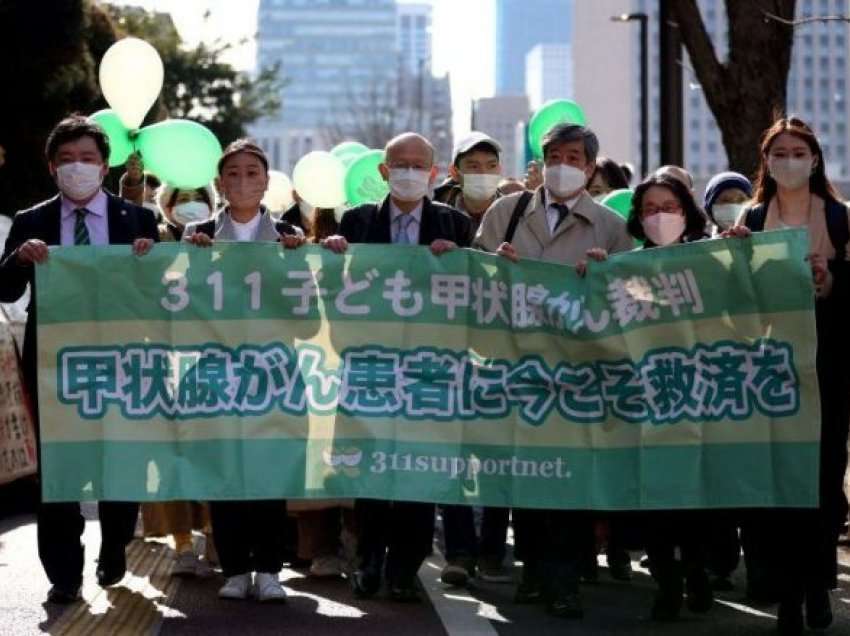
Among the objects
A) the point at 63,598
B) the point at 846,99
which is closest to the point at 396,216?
the point at 63,598

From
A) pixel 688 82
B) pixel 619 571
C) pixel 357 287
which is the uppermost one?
pixel 688 82

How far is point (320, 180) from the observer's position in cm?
1237

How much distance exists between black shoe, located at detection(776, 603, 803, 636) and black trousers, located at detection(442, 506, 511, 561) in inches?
78.5

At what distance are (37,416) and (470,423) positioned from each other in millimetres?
1644

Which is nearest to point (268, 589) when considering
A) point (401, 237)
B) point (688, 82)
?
point (401, 237)

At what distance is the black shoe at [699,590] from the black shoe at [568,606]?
0.44 meters

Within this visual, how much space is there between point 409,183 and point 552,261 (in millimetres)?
670

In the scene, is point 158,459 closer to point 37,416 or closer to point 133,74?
point 37,416

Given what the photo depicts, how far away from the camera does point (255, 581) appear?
791cm

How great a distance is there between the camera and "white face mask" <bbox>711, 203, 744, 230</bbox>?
9227mm

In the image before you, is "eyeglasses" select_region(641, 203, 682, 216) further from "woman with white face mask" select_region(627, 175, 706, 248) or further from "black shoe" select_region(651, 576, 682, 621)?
"black shoe" select_region(651, 576, 682, 621)

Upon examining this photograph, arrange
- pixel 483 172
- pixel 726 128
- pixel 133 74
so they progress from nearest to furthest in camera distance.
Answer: pixel 483 172, pixel 133 74, pixel 726 128

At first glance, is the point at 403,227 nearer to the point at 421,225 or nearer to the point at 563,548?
the point at 421,225

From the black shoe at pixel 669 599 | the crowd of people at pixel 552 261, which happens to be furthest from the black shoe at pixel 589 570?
the black shoe at pixel 669 599
